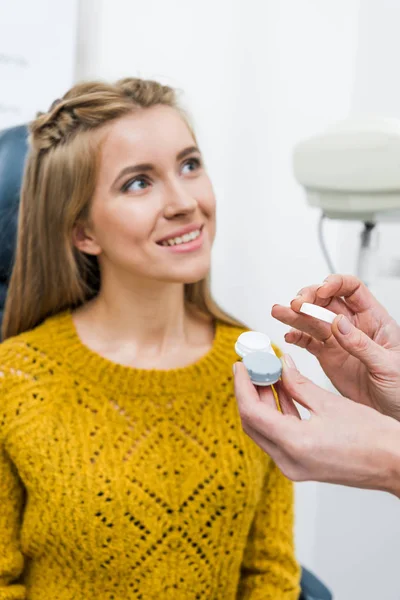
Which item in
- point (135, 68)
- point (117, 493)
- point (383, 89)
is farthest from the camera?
point (135, 68)

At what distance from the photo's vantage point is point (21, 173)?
40.1 inches

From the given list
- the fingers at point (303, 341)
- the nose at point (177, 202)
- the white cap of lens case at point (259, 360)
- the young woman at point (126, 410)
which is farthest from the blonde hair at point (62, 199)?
the white cap of lens case at point (259, 360)

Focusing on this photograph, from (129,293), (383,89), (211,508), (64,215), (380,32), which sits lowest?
(211,508)

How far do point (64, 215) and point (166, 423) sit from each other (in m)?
0.36

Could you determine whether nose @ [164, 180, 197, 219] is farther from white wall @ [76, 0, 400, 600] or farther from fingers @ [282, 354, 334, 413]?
white wall @ [76, 0, 400, 600]

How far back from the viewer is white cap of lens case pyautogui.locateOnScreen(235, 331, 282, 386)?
2.06 feet

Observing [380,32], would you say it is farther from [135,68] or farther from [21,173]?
[21,173]

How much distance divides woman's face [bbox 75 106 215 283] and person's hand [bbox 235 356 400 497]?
0.28 m

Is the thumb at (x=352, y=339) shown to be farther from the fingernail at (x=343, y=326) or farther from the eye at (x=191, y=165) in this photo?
the eye at (x=191, y=165)

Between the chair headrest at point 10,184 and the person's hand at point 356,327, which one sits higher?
the chair headrest at point 10,184

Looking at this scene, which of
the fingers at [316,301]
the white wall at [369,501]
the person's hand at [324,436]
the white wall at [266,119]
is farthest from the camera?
the white wall at [266,119]

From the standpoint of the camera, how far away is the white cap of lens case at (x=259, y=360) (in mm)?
628

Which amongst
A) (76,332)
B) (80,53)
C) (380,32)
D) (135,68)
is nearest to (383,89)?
(380,32)

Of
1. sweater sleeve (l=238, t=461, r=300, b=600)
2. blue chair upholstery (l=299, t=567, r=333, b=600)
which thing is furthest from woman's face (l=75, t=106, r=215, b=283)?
blue chair upholstery (l=299, t=567, r=333, b=600)
